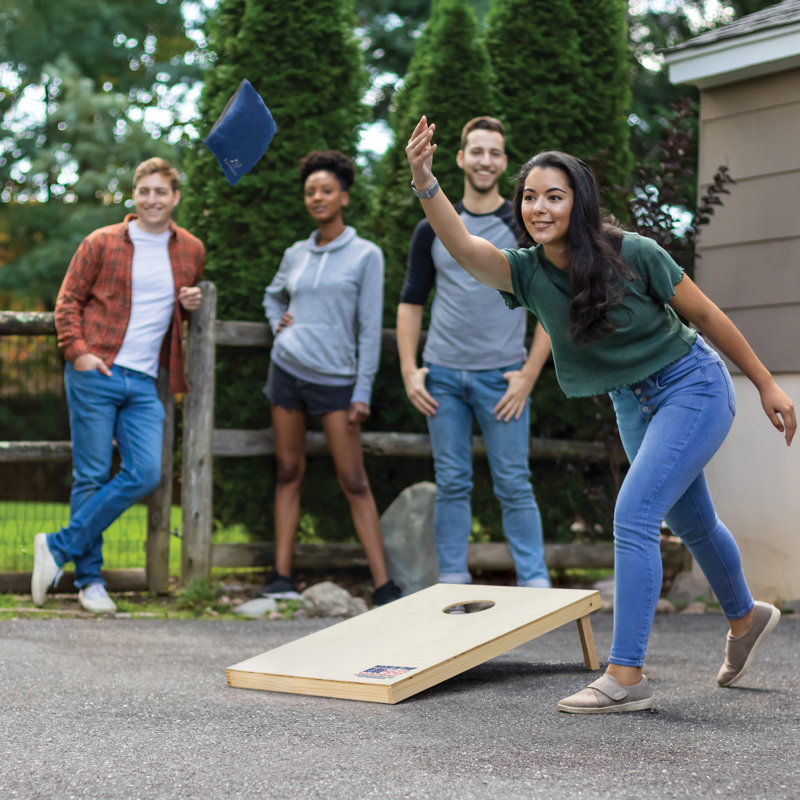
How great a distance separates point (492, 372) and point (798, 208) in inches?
85.1

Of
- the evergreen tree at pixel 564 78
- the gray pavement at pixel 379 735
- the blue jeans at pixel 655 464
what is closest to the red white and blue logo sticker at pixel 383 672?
the gray pavement at pixel 379 735

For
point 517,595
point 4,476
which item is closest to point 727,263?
point 517,595

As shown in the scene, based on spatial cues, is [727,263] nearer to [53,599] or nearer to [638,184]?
[638,184]

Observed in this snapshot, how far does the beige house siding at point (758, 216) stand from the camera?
6141 mm

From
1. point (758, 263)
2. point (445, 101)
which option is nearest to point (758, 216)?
point (758, 263)

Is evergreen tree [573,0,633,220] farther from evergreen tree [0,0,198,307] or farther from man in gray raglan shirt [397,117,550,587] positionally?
evergreen tree [0,0,198,307]

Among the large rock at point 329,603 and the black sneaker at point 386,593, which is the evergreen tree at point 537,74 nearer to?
the black sneaker at point 386,593

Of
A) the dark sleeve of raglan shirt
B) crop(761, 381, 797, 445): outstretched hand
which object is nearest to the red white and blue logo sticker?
crop(761, 381, 797, 445): outstretched hand

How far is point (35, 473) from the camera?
286 inches

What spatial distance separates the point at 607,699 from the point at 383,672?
70 cm

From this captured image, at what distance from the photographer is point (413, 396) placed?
17.6ft

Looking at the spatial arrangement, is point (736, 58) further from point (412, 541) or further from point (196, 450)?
point (196, 450)

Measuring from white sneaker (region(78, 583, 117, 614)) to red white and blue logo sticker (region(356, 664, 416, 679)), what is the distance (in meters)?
2.22

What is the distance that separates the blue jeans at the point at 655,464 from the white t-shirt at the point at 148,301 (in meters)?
2.81
